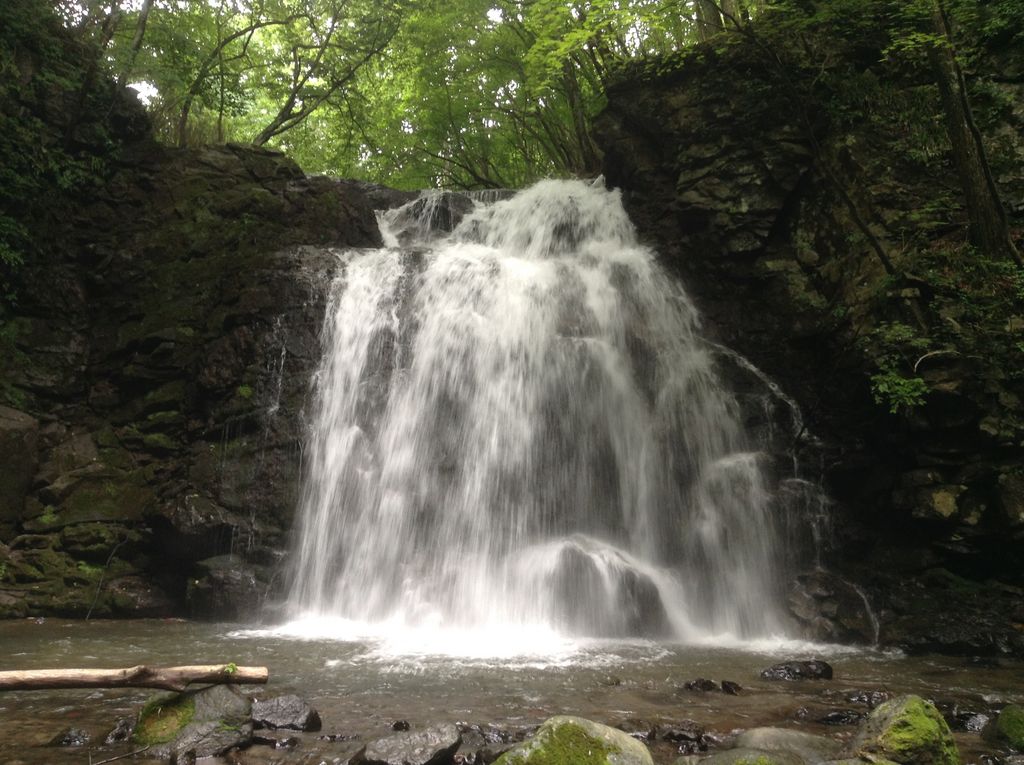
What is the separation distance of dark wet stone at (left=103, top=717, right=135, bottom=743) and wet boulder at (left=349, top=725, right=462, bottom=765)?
146 cm

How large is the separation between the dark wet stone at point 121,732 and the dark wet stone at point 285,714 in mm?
700

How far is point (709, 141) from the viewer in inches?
464

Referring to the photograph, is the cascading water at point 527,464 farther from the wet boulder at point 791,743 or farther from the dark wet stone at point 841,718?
the wet boulder at point 791,743

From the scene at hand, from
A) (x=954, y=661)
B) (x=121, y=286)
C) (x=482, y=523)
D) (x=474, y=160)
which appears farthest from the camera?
(x=474, y=160)

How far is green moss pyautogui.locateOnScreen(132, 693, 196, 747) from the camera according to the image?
12.9 ft

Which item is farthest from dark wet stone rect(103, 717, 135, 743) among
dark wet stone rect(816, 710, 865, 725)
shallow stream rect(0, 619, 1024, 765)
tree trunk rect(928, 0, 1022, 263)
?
tree trunk rect(928, 0, 1022, 263)

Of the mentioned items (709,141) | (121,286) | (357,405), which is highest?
(709,141)

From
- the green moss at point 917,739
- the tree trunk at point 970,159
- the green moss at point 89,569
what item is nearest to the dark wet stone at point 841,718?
the green moss at point 917,739

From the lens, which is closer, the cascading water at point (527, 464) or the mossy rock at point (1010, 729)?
the mossy rock at point (1010, 729)

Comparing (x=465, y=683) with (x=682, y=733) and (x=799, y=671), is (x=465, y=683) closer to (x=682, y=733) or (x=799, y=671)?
(x=682, y=733)

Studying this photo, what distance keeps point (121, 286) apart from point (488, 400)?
6.57 m

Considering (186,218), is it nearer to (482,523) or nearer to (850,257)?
(482,523)

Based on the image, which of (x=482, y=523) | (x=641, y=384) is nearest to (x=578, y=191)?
(x=641, y=384)

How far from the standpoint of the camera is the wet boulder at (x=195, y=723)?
386 cm
